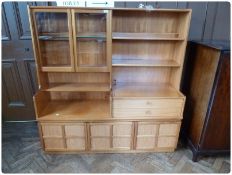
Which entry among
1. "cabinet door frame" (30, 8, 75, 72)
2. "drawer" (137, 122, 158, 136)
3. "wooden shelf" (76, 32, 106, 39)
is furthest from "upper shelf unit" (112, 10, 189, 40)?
"drawer" (137, 122, 158, 136)

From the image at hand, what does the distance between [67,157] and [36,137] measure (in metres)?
0.57

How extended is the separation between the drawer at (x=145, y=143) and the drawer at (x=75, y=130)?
22.5 inches

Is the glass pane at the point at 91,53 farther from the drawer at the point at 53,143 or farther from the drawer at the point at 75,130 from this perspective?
the drawer at the point at 53,143

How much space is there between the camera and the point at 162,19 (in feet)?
5.66

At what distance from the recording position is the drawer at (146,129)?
1.75 meters

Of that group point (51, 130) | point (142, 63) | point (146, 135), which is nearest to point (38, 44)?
point (51, 130)

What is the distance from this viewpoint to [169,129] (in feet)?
5.88

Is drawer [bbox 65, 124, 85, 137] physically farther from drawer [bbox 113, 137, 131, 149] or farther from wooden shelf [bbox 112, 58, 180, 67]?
wooden shelf [bbox 112, 58, 180, 67]

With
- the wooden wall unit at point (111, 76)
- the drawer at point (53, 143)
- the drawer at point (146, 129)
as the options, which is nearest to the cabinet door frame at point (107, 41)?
the wooden wall unit at point (111, 76)

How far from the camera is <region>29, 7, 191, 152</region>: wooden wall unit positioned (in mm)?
1624

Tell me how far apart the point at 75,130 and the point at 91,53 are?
2.56 feet

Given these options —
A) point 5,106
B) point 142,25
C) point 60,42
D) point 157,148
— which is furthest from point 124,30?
point 5,106

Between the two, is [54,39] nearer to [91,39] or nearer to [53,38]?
[53,38]

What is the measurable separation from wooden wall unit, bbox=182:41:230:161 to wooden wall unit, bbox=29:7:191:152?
0.19 meters
